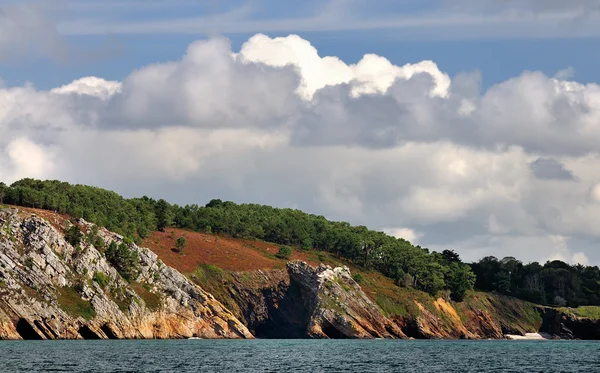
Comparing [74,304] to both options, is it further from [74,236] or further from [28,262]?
[74,236]

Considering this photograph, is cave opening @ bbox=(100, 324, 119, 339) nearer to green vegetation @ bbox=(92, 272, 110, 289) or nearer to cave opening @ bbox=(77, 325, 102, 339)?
cave opening @ bbox=(77, 325, 102, 339)

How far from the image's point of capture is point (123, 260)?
17675 cm

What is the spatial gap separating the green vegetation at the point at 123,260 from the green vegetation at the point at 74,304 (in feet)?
61.8

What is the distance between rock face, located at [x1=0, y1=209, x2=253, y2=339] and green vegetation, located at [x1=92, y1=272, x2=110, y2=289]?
0.22 m

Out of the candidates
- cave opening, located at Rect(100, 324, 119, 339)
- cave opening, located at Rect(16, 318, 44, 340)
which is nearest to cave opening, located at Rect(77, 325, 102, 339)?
cave opening, located at Rect(100, 324, 119, 339)

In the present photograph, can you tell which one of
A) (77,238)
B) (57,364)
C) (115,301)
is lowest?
(57,364)

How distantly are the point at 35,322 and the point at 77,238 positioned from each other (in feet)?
87.3

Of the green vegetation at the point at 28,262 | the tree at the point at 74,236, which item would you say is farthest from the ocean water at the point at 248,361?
the tree at the point at 74,236

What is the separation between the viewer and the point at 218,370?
291 feet

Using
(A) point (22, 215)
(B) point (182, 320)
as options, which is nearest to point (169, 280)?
(B) point (182, 320)

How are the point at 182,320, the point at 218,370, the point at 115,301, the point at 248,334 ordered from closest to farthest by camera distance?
the point at 218,370, the point at 115,301, the point at 182,320, the point at 248,334

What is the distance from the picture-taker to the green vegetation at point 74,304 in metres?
153

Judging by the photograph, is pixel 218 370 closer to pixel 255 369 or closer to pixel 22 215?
pixel 255 369

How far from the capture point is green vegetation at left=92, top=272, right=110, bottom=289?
16538 centimetres
